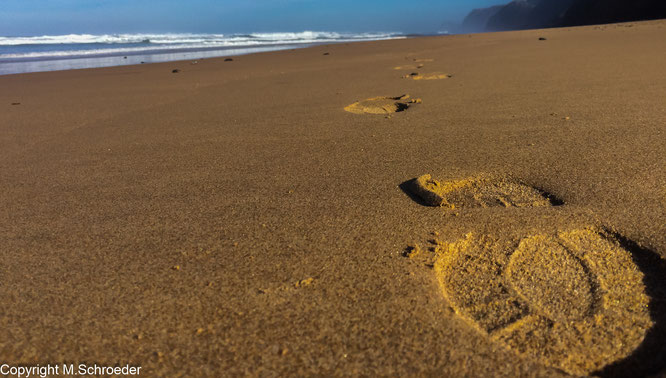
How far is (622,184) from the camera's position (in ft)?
5.03

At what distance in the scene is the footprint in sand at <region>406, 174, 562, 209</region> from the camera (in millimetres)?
1505

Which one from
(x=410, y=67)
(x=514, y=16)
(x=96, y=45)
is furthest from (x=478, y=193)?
(x=514, y=16)

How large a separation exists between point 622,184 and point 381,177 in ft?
3.08

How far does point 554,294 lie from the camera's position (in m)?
1.05

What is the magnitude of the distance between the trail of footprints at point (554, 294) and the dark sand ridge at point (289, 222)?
3 cm

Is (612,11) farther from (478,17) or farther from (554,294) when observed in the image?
(478,17)

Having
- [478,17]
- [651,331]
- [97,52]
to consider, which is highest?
[478,17]

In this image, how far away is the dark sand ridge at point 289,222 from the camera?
907mm

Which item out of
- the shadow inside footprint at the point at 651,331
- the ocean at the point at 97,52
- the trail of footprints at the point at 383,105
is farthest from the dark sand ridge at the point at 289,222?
the ocean at the point at 97,52

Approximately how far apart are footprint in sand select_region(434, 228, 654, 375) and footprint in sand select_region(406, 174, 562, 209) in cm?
25

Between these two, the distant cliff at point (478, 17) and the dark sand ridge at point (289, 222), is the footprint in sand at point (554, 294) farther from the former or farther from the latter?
the distant cliff at point (478, 17)

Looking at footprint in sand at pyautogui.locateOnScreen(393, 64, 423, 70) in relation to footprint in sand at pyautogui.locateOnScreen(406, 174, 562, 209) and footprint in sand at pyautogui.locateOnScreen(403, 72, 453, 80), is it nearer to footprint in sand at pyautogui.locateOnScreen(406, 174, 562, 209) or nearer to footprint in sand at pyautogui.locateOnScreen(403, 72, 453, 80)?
footprint in sand at pyautogui.locateOnScreen(403, 72, 453, 80)

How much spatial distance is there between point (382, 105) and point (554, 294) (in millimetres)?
2346

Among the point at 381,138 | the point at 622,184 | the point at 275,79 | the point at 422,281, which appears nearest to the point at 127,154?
the point at 381,138
